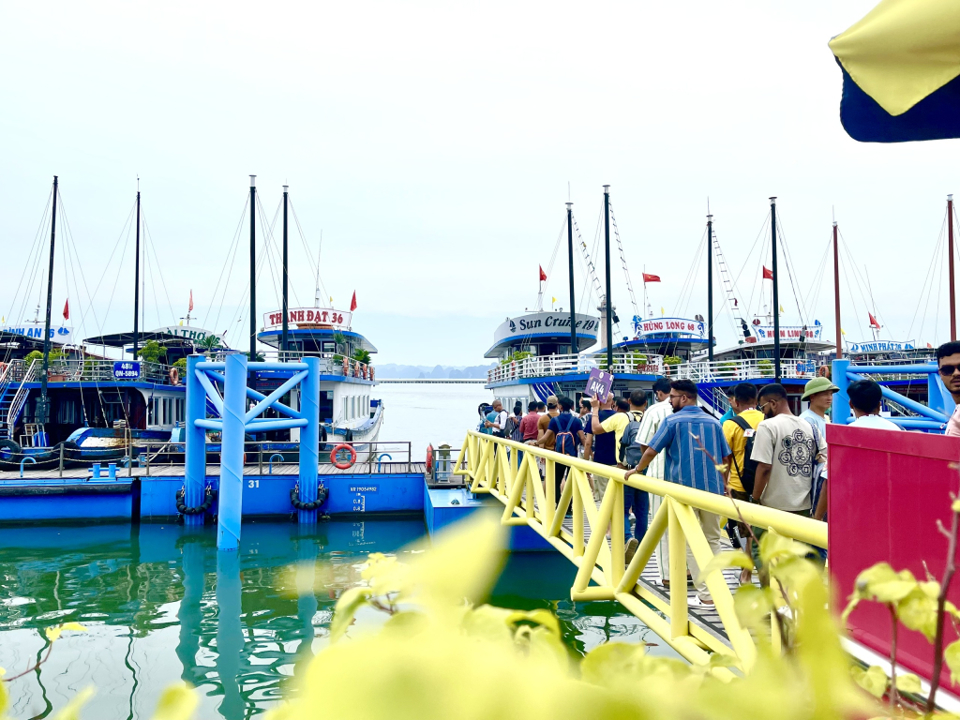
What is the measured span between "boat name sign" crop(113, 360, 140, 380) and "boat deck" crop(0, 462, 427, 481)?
6509 mm

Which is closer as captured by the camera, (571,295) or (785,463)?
(785,463)

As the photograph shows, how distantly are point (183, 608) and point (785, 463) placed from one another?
915 cm

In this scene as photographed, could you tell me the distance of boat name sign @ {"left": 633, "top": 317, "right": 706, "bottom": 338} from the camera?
113 feet

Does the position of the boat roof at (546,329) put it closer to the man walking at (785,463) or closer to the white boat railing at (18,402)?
the white boat railing at (18,402)

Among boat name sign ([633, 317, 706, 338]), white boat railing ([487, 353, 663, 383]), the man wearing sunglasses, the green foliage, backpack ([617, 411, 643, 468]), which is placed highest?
boat name sign ([633, 317, 706, 338])

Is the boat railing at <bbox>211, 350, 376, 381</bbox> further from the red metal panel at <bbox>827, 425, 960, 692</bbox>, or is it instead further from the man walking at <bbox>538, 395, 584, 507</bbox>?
the red metal panel at <bbox>827, 425, 960, 692</bbox>

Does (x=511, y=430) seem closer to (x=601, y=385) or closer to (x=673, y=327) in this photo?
(x=601, y=385)

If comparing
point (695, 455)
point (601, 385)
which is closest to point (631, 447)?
point (695, 455)

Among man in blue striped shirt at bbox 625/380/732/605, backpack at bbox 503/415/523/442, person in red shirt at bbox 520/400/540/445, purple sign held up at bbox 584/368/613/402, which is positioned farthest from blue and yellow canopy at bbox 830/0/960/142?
backpack at bbox 503/415/523/442

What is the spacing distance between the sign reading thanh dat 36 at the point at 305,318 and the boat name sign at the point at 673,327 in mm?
16569

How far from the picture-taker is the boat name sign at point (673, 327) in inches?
1355

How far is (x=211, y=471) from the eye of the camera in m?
17.0

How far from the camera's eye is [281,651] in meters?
8.09

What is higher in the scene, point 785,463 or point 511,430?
point 785,463
